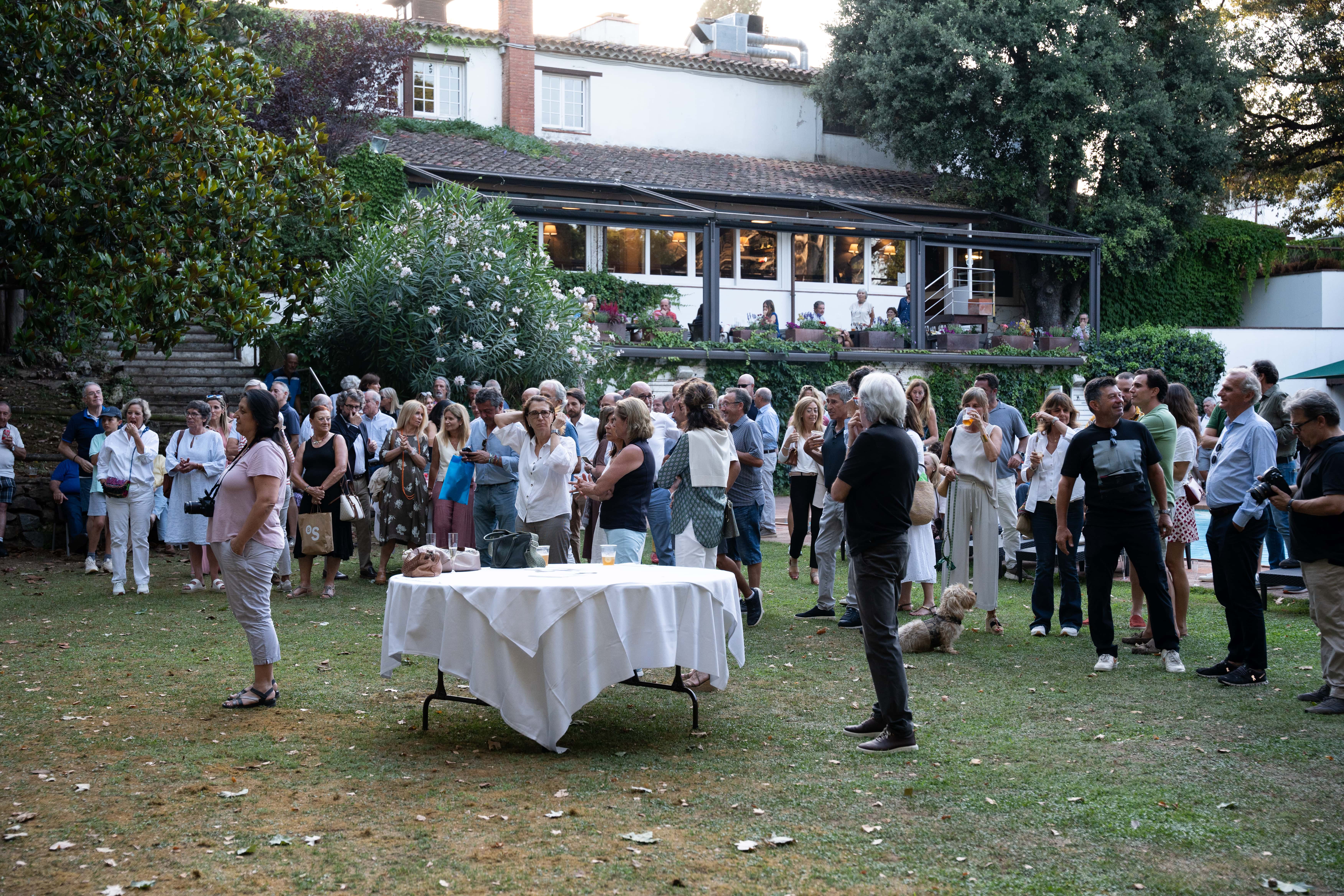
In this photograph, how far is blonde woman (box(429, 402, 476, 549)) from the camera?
1014 cm

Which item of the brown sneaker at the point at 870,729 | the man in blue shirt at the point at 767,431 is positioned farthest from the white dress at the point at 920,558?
the man in blue shirt at the point at 767,431

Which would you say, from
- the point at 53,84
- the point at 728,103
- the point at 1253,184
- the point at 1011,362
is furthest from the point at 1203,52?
the point at 53,84

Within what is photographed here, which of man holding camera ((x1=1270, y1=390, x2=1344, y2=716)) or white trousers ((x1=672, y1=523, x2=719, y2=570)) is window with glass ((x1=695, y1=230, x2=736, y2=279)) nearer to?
white trousers ((x1=672, y1=523, x2=719, y2=570))

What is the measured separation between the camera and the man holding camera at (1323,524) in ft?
19.9

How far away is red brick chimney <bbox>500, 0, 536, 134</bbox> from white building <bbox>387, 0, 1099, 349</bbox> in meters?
0.04

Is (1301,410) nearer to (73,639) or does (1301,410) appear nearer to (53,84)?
(73,639)

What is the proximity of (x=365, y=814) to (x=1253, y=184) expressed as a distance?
35057 mm

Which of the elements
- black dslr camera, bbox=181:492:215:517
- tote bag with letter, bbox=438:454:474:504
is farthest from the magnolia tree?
black dslr camera, bbox=181:492:215:517

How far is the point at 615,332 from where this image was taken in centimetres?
2300

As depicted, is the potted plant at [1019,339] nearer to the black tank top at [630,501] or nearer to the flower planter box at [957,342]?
the flower planter box at [957,342]

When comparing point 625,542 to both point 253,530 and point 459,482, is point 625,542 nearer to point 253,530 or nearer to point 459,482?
point 253,530

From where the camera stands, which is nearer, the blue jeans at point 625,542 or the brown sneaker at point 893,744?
the brown sneaker at point 893,744

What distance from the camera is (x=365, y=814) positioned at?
15.1ft

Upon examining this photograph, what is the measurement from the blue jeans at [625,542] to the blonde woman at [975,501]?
9.58 ft
